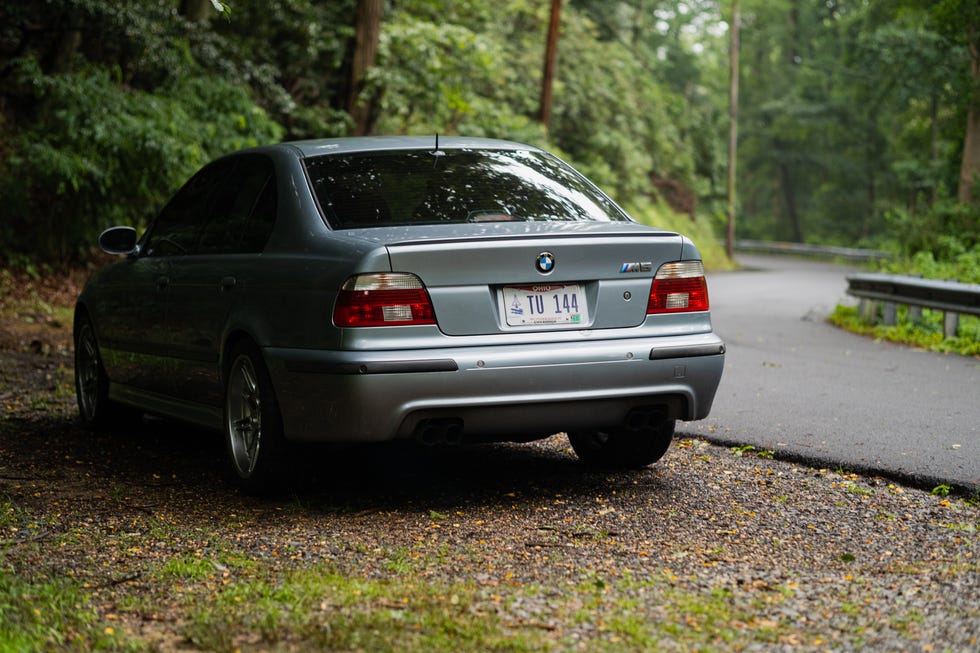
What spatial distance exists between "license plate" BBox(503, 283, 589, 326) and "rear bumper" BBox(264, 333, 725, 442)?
0.12 meters

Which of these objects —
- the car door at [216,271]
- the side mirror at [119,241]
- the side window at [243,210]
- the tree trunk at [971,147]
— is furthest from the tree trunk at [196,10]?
the tree trunk at [971,147]

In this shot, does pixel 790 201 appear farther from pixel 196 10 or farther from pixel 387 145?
pixel 387 145

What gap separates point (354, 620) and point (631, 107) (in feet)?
120

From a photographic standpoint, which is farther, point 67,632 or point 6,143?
point 6,143

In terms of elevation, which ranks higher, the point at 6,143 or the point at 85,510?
the point at 6,143

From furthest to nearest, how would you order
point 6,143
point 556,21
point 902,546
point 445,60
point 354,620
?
point 556,21 < point 445,60 < point 6,143 < point 902,546 < point 354,620

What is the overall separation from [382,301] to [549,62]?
28.7 m

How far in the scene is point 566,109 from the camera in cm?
3738

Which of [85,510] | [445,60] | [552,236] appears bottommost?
[85,510]

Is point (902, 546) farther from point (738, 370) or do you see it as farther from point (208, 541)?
point (738, 370)

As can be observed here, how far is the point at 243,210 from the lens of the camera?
21.3ft

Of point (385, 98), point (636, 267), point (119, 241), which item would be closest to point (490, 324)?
point (636, 267)

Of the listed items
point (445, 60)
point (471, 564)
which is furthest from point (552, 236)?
point (445, 60)

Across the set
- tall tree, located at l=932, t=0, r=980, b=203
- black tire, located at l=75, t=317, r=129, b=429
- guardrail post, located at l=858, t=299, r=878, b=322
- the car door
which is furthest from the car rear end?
tall tree, located at l=932, t=0, r=980, b=203
